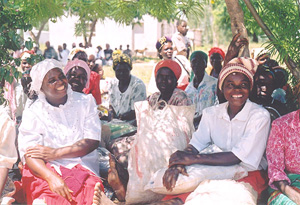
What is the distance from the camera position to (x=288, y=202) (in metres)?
3.12

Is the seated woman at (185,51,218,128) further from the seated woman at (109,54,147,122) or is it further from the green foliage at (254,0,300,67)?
the green foliage at (254,0,300,67)

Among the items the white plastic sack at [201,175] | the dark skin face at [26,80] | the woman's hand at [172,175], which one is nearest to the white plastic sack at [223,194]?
the white plastic sack at [201,175]

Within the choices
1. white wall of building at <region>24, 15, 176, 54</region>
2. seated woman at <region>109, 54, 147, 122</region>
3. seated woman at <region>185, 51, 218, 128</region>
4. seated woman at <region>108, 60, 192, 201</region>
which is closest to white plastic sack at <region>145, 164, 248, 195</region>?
seated woman at <region>108, 60, 192, 201</region>

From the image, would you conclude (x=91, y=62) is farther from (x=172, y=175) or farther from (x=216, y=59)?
(x=172, y=175)

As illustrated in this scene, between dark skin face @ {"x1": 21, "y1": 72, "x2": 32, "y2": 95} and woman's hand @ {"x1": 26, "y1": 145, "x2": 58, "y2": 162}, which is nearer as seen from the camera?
woman's hand @ {"x1": 26, "y1": 145, "x2": 58, "y2": 162}

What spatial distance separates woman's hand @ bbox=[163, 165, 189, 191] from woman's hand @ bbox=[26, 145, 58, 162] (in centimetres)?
105

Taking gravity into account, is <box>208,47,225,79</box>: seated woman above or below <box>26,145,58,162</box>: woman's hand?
above

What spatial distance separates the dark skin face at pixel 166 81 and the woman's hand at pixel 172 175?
1188mm

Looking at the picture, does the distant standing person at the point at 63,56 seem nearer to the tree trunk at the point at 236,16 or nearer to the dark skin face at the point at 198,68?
the dark skin face at the point at 198,68

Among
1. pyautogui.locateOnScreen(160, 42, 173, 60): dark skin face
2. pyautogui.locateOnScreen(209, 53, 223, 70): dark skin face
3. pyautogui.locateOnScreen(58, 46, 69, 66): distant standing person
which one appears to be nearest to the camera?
pyautogui.locateOnScreen(209, 53, 223, 70): dark skin face

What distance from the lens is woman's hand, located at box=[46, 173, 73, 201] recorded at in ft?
11.1

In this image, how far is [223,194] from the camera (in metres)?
3.16

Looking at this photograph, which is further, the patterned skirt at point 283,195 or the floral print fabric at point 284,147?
the floral print fabric at point 284,147

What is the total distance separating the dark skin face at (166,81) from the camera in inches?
177
